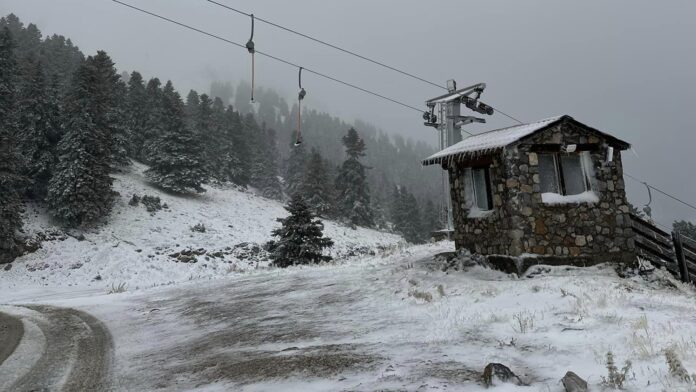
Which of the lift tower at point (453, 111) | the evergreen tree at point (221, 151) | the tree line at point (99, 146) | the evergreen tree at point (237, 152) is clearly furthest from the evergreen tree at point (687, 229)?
the evergreen tree at point (237, 152)

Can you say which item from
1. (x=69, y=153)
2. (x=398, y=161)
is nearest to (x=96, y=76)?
(x=69, y=153)

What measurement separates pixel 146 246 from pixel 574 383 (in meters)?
29.7

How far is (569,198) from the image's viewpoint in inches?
438

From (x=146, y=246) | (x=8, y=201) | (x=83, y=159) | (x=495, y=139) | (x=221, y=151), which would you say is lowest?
(x=146, y=246)

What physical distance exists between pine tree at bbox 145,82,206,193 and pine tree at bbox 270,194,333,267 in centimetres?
2464

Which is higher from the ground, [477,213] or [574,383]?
[477,213]

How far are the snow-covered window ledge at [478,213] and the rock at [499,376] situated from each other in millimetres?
Answer: 8513

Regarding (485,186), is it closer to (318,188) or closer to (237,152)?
(318,188)

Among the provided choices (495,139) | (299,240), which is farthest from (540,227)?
(299,240)

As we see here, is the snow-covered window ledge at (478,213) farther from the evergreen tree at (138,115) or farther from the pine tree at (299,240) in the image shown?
the evergreen tree at (138,115)

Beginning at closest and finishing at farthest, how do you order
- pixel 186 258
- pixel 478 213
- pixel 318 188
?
pixel 478 213 → pixel 186 258 → pixel 318 188

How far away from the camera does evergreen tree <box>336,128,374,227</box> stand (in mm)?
52656

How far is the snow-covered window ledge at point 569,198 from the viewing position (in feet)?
36.1

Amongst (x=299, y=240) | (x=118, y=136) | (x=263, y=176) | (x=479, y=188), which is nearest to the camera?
(x=479, y=188)
